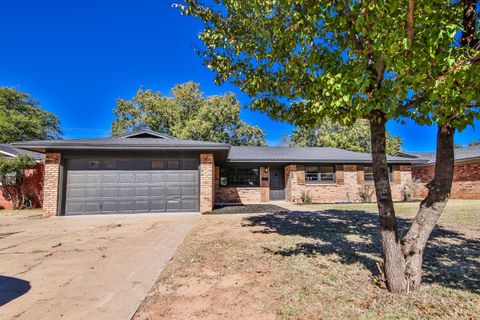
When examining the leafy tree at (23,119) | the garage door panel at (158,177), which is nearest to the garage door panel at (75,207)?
the garage door panel at (158,177)

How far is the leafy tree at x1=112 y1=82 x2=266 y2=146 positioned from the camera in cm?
2397

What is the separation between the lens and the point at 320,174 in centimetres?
1590

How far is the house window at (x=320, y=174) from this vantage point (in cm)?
1582

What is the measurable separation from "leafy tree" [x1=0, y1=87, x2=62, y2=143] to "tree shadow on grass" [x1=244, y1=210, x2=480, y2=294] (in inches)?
1126

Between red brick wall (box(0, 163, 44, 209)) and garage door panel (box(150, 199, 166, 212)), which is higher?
red brick wall (box(0, 163, 44, 209))

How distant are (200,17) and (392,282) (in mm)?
5310

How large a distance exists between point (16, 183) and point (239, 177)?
470 inches

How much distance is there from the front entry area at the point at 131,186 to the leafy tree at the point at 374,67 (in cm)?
669

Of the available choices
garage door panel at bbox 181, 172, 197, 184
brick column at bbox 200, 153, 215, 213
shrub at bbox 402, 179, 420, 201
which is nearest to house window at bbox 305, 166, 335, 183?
shrub at bbox 402, 179, 420, 201

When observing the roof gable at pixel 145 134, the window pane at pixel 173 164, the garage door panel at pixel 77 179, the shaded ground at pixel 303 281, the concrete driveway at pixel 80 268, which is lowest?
the concrete driveway at pixel 80 268

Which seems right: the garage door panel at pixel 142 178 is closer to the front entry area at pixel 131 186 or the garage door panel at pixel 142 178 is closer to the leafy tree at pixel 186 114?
the front entry area at pixel 131 186

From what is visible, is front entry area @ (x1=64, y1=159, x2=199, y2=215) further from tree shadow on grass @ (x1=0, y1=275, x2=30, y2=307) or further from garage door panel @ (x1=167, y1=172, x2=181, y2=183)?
tree shadow on grass @ (x1=0, y1=275, x2=30, y2=307)

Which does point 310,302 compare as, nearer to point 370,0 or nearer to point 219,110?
point 370,0

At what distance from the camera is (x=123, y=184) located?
10.6m
